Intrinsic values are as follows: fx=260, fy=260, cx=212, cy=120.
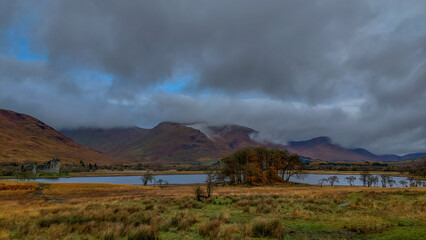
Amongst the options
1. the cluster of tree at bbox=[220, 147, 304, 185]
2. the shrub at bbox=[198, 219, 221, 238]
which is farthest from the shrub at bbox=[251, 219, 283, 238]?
the cluster of tree at bbox=[220, 147, 304, 185]

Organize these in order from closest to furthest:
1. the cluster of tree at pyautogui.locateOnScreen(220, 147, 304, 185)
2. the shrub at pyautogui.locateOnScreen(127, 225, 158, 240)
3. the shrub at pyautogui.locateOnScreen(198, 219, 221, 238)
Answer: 1. the shrub at pyautogui.locateOnScreen(127, 225, 158, 240)
2. the shrub at pyautogui.locateOnScreen(198, 219, 221, 238)
3. the cluster of tree at pyautogui.locateOnScreen(220, 147, 304, 185)

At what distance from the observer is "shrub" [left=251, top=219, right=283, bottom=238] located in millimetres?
12156

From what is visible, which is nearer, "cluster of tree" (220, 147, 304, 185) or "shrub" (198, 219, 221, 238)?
"shrub" (198, 219, 221, 238)

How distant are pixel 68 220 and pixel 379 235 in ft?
54.2

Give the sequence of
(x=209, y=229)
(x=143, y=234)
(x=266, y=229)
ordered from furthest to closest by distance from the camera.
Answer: (x=209, y=229), (x=266, y=229), (x=143, y=234)

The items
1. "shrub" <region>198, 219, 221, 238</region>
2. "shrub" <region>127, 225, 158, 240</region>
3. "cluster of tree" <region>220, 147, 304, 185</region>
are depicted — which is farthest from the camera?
"cluster of tree" <region>220, 147, 304, 185</region>

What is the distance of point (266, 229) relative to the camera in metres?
12.5

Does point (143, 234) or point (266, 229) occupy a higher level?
point (143, 234)

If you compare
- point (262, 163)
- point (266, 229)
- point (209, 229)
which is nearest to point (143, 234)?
point (209, 229)

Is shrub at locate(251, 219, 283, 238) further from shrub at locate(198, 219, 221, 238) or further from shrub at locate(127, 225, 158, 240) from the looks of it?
shrub at locate(127, 225, 158, 240)

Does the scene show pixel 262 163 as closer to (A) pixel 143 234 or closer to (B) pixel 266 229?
(B) pixel 266 229

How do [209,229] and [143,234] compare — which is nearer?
[143,234]

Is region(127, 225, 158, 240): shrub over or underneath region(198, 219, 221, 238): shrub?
over

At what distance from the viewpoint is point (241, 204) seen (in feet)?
83.7
